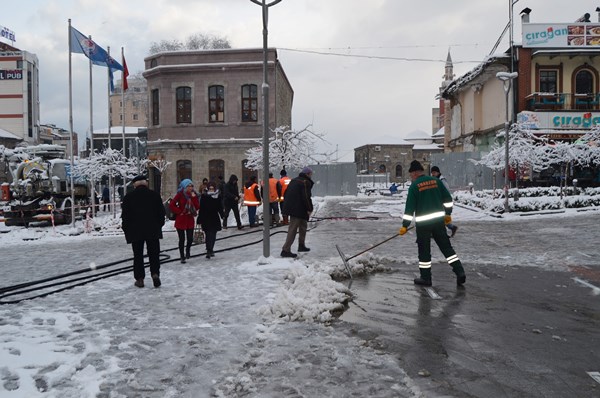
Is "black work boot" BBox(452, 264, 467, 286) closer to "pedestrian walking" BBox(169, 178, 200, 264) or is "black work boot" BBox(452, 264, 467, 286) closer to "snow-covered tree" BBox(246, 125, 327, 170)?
"pedestrian walking" BBox(169, 178, 200, 264)

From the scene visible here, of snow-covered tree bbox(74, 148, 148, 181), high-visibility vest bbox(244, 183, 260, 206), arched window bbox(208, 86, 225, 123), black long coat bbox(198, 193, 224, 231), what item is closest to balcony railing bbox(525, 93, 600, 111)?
arched window bbox(208, 86, 225, 123)

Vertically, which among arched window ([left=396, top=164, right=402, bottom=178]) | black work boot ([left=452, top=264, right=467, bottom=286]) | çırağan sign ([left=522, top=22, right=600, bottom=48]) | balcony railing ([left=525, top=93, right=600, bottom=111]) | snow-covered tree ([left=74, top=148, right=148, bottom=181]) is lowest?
black work boot ([left=452, top=264, right=467, bottom=286])

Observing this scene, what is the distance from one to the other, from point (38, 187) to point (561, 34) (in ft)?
94.1

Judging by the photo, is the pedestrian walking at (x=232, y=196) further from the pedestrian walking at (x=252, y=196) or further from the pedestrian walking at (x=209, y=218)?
the pedestrian walking at (x=209, y=218)

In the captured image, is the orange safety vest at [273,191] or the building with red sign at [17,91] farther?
the building with red sign at [17,91]

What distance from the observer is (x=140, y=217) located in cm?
798

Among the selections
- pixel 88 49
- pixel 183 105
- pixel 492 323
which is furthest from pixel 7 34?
pixel 492 323

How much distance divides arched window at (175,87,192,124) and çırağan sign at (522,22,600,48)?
20475 mm

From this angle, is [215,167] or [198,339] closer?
[198,339]

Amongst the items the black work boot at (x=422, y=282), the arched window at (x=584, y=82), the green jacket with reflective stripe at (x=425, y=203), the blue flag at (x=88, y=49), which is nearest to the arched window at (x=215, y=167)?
the blue flag at (x=88, y=49)

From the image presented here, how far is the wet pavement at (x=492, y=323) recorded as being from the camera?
4230mm

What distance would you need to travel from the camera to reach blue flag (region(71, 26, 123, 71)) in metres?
20.1

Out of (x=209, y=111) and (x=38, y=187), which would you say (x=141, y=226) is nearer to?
(x=38, y=187)

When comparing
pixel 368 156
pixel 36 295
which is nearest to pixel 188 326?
pixel 36 295
